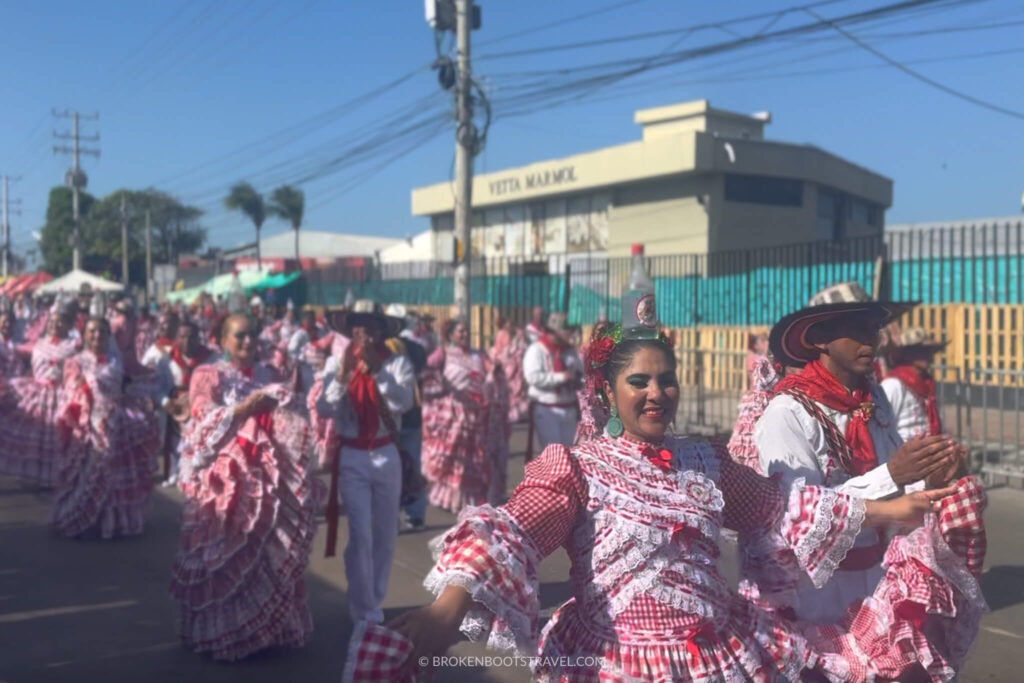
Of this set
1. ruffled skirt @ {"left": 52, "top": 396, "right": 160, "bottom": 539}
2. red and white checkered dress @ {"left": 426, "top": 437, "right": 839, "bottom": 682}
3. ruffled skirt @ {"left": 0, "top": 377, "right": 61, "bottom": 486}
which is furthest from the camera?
ruffled skirt @ {"left": 0, "top": 377, "right": 61, "bottom": 486}

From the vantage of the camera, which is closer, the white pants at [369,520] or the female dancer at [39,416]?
the white pants at [369,520]

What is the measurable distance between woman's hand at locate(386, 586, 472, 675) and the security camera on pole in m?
14.7

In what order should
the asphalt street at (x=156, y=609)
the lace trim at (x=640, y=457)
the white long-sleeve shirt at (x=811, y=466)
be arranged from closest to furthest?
the lace trim at (x=640, y=457) → the white long-sleeve shirt at (x=811, y=466) → the asphalt street at (x=156, y=609)

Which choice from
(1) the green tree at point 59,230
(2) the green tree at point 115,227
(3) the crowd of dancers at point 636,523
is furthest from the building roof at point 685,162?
(1) the green tree at point 59,230

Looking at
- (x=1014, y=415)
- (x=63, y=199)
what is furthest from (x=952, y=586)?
(x=63, y=199)

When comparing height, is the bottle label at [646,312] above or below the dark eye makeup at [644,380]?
above

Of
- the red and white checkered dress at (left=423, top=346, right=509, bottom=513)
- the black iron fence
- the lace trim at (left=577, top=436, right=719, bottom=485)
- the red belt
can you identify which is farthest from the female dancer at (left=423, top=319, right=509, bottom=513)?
the lace trim at (left=577, top=436, right=719, bottom=485)

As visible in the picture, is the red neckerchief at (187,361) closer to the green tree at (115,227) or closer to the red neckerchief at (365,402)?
the red neckerchief at (365,402)

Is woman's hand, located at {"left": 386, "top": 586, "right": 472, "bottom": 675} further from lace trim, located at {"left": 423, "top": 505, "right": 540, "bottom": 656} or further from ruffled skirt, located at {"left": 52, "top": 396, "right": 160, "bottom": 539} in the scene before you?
ruffled skirt, located at {"left": 52, "top": 396, "right": 160, "bottom": 539}

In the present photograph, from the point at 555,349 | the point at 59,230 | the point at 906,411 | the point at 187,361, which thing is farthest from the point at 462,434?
the point at 59,230

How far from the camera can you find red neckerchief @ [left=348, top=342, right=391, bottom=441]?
21.5 ft

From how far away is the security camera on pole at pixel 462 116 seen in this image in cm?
1748

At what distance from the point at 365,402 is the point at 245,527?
3.62 feet

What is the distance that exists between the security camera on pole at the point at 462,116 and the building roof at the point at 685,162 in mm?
13794
